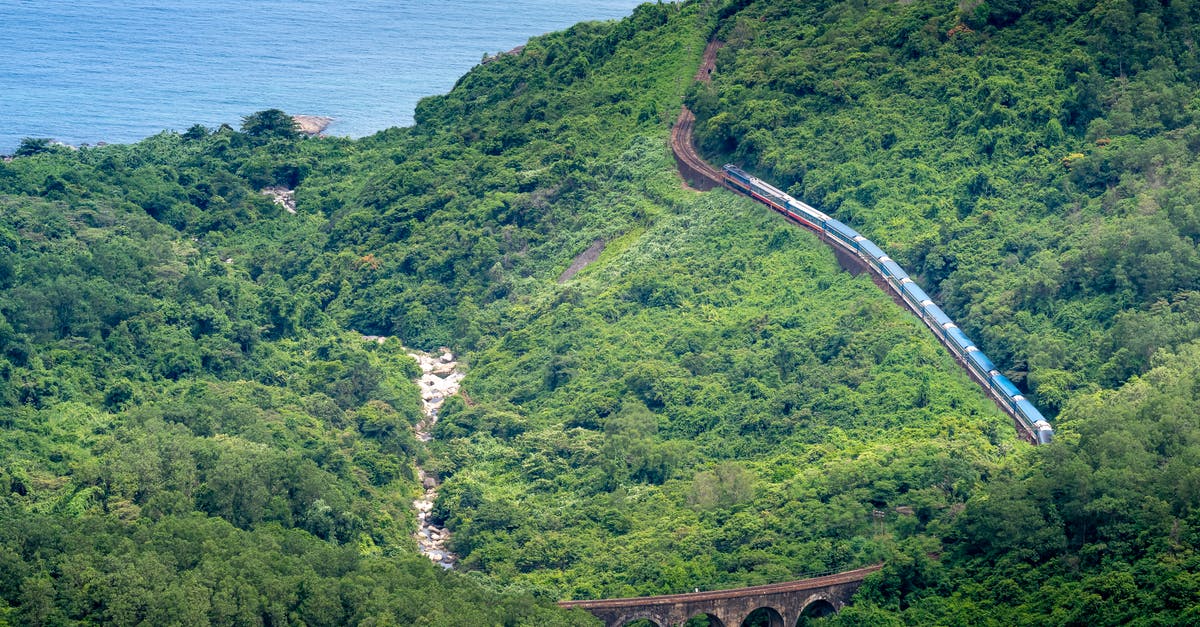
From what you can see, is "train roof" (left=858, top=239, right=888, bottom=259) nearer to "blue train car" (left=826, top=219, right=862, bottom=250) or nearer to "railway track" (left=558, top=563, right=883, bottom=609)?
"blue train car" (left=826, top=219, right=862, bottom=250)

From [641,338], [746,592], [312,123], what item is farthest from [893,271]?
[312,123]

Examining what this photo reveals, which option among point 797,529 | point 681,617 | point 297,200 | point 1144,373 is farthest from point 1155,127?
point 297,200

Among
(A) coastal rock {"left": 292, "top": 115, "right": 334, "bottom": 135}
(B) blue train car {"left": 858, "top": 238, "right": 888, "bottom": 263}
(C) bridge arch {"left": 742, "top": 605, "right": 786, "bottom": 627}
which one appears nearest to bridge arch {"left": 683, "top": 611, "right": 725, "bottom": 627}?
(C) bridge arch {"left": 742, "top": 605, "right": 786, "bottom": 627}

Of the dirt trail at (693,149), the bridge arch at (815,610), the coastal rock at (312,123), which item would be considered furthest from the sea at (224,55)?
the bridge arch at (815,610)

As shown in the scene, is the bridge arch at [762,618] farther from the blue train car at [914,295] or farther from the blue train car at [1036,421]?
the blue train car at [914,295]

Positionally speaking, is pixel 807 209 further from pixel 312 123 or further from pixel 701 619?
pixel 312 123

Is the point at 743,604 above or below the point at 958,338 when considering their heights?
below
